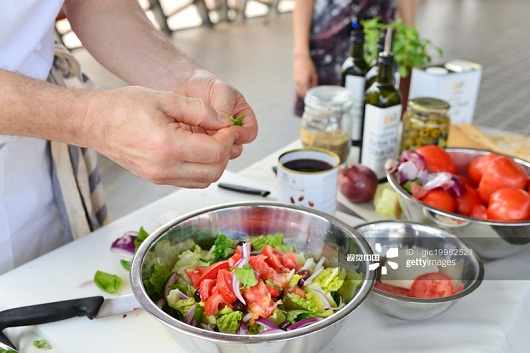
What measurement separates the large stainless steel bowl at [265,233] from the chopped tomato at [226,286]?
86mm

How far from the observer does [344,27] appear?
2.09 m

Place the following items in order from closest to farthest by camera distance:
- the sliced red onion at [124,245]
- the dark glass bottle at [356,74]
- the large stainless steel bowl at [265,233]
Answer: the large stainless steel bowl at [265,233] → the sliced red onion at [124,245] → the dark glass bottle at [356,74]

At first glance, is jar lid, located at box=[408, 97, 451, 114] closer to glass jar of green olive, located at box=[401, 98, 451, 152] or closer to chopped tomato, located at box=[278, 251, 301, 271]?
glass jar of green olive, located at box=[401, 98, 451, 152]

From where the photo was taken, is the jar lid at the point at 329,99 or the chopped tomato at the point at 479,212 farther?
the jar lid at the point at 329,99

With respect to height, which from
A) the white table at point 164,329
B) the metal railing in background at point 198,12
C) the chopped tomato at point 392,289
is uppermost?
the chopped tomato at point 392,289

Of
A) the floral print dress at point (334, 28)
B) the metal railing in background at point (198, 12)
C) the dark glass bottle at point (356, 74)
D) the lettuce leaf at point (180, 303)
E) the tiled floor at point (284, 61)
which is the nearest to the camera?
the lettuce leaf at point (180, 303)

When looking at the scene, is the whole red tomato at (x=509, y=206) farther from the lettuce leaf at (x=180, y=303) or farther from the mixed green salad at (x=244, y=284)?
the lettuce leaf at (x=180, y=303)

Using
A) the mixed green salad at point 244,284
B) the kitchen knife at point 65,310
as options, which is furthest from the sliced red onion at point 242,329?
the kitchen knife at point 65,310

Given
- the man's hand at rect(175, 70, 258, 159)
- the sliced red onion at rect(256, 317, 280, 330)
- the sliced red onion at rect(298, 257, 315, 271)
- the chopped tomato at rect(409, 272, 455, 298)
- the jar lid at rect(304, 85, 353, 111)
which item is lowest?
the chopped tomato at rect(409, 272, 455, 298)

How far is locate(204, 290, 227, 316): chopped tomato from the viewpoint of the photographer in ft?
2.52

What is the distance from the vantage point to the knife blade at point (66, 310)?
0.81 metres

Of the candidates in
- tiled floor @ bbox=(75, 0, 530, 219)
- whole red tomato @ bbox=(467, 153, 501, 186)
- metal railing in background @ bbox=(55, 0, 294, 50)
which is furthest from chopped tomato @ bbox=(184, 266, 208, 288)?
metal railing in background @ bbox=(55, 0, 294, 50)

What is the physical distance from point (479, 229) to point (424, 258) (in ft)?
0.38

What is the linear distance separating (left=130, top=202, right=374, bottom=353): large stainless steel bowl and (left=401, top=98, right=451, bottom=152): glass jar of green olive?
1.57 ft
